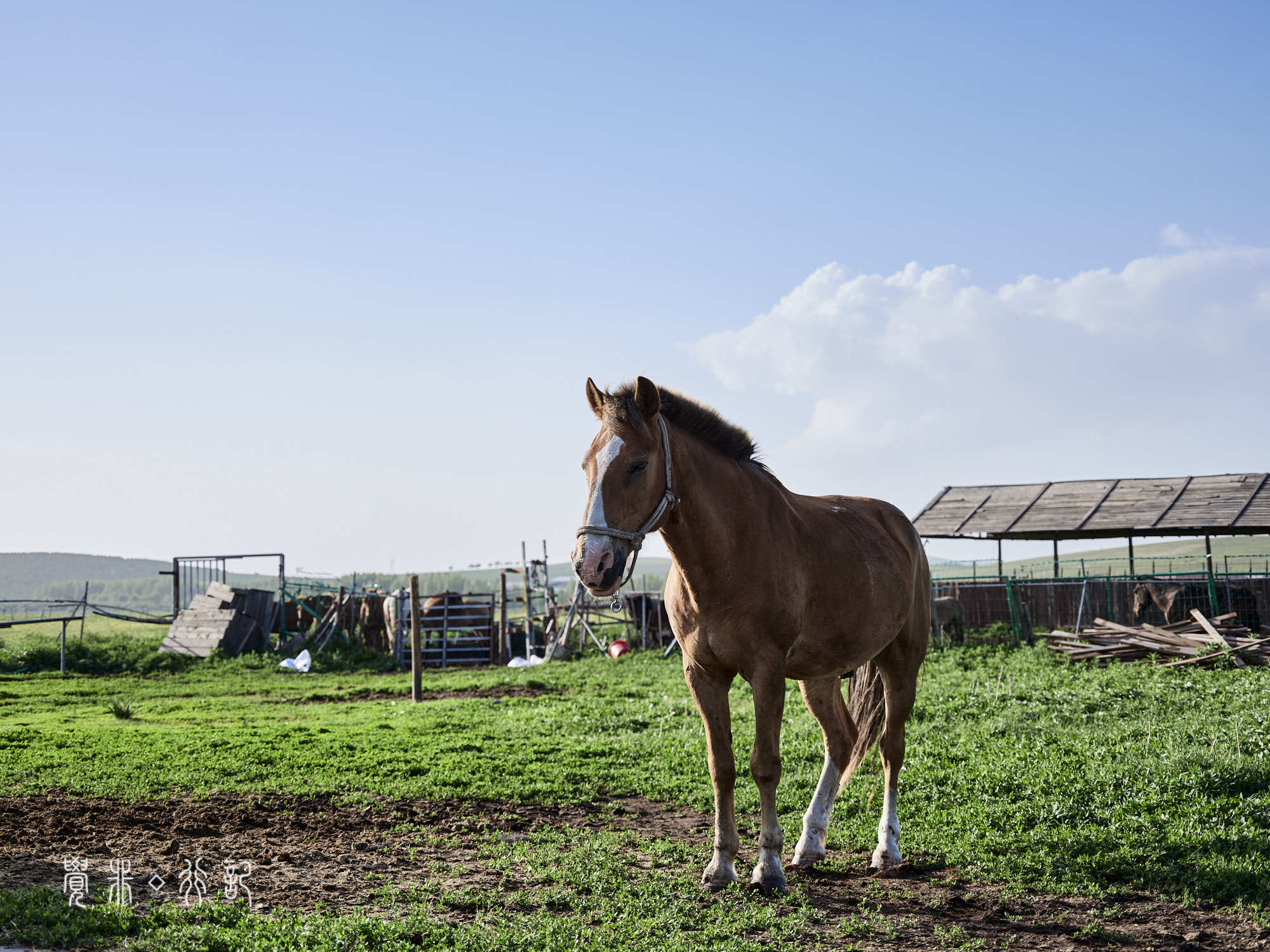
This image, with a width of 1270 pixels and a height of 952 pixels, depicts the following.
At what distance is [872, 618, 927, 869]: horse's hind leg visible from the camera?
5.31m

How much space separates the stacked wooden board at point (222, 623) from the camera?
20.8 m

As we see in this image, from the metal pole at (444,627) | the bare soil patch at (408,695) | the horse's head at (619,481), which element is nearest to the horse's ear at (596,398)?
the horse's head at (619,481)

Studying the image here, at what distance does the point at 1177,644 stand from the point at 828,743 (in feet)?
35.4

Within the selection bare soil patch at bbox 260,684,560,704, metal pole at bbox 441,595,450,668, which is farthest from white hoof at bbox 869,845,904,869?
metal pole at bbox 441,595,450,668

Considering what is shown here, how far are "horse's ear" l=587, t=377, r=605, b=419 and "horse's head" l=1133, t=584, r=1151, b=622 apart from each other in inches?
631

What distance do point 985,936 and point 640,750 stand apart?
486cm

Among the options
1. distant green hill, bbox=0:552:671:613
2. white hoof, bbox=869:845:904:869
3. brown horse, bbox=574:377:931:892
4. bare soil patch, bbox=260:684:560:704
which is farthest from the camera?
distant green hill, bbox=0:552:671:613

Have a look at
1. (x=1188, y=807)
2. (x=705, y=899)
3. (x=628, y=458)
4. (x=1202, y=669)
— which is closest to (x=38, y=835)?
(x=705, y=899)

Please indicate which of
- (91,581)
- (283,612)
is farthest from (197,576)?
(91,581)

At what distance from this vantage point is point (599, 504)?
3.98 metres

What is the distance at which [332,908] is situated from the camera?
4.23 m

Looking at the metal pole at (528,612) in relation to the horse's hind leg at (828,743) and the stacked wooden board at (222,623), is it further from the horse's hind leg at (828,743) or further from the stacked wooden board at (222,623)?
the horse's hind leg at (828,743)

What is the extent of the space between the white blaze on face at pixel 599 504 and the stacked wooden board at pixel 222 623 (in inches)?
769

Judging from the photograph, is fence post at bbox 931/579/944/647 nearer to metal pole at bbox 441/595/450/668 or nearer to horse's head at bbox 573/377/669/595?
metal pole at bbox 441/595/450/668
